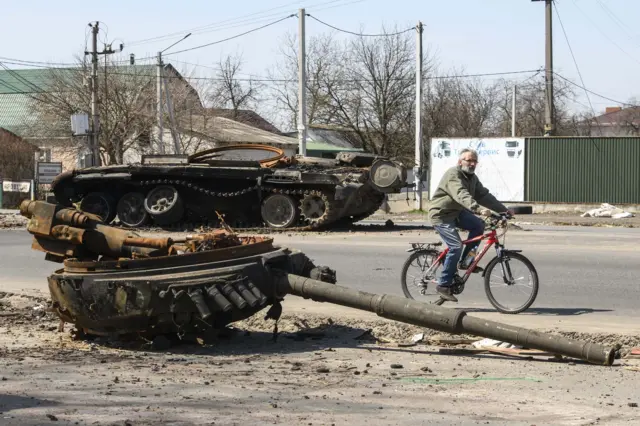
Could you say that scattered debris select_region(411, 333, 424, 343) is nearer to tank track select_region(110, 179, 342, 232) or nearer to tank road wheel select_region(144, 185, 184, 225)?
tank track select_region(110, 179, 342, 232)

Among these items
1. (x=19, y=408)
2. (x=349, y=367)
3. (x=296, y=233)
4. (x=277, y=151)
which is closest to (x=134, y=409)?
(x=19, y=408)

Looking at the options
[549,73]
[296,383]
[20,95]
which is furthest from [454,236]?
[20,95]

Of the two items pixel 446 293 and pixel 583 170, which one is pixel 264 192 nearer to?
pixel 446 293

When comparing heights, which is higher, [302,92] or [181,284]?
[302,92]

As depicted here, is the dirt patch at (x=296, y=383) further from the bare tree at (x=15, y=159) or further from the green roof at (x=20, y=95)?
the green roof at (x=20, y=95)

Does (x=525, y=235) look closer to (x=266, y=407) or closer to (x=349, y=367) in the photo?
(x=349, y=367)

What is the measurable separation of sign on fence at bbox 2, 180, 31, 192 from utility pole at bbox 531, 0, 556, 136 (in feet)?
68.1

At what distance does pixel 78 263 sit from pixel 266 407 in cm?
281

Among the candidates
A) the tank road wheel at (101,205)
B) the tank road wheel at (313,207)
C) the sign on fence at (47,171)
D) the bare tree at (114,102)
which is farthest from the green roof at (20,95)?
the tank road wheel at (313,207)

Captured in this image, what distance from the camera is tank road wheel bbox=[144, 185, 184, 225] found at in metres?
23.0

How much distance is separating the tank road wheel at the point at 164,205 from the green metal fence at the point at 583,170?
16.1m

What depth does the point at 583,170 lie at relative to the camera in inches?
1383

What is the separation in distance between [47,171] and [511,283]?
3160 cm

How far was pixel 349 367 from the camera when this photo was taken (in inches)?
305
